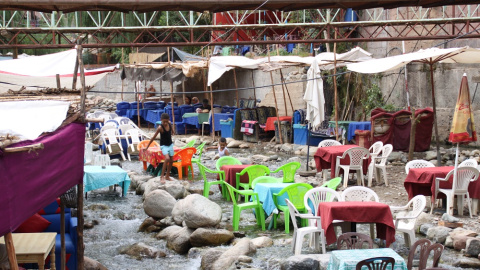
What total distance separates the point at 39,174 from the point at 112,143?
14.3 meters

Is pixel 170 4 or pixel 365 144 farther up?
pixel 170 4

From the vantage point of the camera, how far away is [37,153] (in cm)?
504

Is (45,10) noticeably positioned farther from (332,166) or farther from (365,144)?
(365,144)

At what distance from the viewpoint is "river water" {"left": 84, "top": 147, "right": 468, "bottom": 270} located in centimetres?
930

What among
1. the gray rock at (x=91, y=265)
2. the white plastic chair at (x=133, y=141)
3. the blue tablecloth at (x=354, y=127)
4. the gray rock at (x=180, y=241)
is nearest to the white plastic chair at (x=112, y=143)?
the white plastic chair at (x=133, y=141)

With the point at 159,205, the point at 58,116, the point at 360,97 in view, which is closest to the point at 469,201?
the point at 159,205

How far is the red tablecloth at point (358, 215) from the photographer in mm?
8539

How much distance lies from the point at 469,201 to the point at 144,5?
21.3ft

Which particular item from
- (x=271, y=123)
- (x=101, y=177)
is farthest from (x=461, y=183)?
(x=271, y=123)

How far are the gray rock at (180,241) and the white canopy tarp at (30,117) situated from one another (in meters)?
3.95

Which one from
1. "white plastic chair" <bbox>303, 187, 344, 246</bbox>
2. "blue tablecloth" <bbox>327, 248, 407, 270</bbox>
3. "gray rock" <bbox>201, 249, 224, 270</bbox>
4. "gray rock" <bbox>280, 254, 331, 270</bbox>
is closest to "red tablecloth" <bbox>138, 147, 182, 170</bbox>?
"white plastic chair" <bbox>303, 187, 344, 246</bbox>

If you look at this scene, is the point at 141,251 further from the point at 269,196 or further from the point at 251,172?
the point at 251,172

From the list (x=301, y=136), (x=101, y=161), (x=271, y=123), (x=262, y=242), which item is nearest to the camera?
(x=262, y=242)

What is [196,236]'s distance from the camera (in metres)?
9.98
